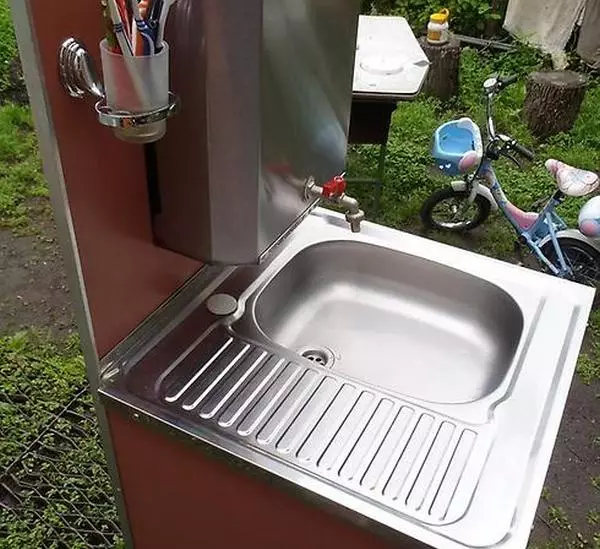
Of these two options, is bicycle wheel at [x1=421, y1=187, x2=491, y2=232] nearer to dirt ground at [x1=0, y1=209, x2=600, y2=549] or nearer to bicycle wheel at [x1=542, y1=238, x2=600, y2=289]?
bicycle wheel at [x1=542, y1=238, x2=600, y2=289]

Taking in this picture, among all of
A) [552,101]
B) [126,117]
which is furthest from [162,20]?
[552,101]

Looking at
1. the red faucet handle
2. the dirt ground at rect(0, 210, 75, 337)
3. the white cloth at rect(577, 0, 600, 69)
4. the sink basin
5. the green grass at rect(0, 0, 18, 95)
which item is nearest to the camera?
the red faucet handle

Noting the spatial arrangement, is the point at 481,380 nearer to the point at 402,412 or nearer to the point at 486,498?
the point at 402,412

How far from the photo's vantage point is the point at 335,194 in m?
1.34

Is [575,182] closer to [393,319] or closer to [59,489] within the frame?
[393,319]

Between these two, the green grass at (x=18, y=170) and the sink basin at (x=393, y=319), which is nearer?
→ the sink basin at (x=393, y=319)

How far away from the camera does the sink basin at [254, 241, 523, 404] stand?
4.73ft

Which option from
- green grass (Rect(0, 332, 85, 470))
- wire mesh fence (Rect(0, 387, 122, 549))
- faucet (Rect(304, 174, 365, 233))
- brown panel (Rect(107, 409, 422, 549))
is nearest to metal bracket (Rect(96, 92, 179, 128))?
faucet (Rect(304, 174, 365, 233))

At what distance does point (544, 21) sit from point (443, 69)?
1.17 m

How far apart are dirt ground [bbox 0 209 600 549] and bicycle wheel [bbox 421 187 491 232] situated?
0.97 meters

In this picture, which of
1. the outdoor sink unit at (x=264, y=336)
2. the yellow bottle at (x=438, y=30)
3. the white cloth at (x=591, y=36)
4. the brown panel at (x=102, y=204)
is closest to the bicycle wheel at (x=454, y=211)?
the yellow bottle at (x=438, y=30)

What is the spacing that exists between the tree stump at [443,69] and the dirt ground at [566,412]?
238 centimetres

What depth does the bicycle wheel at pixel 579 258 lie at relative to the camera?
2.89 metres

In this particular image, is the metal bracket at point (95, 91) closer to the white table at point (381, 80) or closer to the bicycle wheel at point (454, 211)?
the white table at point (381, 80)
